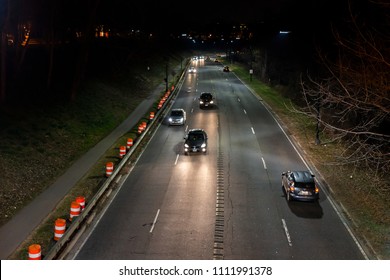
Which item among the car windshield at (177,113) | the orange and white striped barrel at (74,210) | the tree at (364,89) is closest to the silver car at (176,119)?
the car windshield at (177,113)

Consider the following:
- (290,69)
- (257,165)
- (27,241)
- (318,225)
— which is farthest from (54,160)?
(290,69)

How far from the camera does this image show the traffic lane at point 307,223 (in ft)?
53.8

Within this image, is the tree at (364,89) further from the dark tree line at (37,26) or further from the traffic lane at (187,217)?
the dark tree line at (37,26)

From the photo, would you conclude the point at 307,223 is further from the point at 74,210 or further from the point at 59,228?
the point at 59,228

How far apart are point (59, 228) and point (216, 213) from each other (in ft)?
23.6

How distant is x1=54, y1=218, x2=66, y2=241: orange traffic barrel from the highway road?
820 mm

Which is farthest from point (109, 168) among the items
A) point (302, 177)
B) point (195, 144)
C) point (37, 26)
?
point (37, 26)

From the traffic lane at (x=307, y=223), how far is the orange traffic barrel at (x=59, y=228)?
8525 mm

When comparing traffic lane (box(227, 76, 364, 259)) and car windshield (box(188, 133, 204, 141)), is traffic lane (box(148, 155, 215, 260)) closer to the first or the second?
traffic lane (box(227, 76, 364, 259))

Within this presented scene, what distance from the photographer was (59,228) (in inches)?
632

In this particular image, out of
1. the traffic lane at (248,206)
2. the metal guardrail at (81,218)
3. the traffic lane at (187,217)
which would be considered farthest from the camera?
the traffic lane at (248,206)

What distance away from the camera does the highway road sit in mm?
16312

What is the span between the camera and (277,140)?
34781 mm

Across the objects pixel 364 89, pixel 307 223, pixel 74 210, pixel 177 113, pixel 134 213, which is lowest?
pixel 134 213
